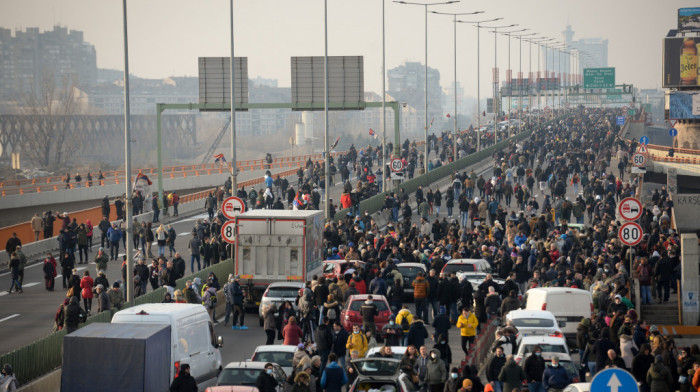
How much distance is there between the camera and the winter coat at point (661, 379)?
652 inches

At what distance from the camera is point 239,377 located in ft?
54.5

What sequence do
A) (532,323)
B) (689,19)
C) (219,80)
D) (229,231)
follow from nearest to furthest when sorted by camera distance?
(532,323)
(229,231)
(219,80)
(689,19)

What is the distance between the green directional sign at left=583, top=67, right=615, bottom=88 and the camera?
5969 inches

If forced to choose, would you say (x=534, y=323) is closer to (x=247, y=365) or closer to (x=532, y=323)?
(x=532, y=323)

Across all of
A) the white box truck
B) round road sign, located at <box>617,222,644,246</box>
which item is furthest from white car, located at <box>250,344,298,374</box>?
the white box truck

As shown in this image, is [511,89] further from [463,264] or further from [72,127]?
[463,264]

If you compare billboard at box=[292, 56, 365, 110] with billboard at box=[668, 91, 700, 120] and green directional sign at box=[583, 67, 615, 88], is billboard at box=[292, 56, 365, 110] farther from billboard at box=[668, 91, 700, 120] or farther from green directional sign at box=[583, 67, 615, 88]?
green directional sign at box=[583, 67, 615, 88]

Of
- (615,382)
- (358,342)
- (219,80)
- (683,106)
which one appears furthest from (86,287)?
(683,106)

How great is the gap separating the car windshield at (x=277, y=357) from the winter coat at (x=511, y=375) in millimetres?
3540

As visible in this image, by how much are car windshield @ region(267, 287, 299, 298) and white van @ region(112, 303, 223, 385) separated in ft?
18.2

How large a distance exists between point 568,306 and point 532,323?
2.16m

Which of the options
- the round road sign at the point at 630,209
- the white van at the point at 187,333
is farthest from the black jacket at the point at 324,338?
the round road sign at the point at 630,209

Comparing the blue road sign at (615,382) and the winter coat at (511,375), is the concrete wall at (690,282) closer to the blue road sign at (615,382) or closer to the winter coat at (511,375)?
the winter coat at (511,375)

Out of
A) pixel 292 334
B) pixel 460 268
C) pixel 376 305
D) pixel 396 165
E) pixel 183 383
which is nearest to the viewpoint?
pixel 183 383
